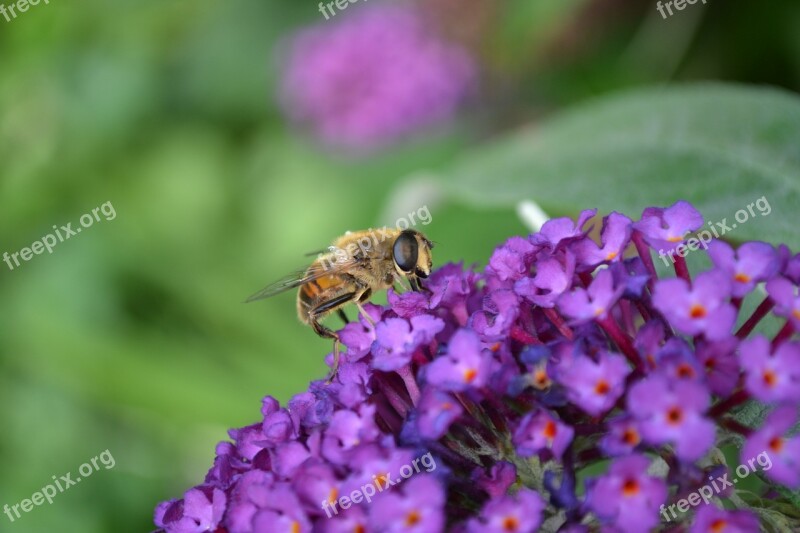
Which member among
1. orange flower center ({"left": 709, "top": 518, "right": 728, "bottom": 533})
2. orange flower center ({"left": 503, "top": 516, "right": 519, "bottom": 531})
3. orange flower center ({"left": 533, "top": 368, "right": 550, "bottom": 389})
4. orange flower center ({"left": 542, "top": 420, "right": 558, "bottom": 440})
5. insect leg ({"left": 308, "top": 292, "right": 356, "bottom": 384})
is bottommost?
orange flower center ({"left": 709, "top": 518, "right": 728, "bottom": 533})

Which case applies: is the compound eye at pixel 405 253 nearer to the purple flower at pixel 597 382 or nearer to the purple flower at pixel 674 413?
the purple flower at pixel 597 382

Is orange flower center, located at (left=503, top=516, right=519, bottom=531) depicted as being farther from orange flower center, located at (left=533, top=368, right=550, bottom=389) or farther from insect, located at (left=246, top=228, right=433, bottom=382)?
insect, located at (left=246, top=228, right=433, bottom=382)

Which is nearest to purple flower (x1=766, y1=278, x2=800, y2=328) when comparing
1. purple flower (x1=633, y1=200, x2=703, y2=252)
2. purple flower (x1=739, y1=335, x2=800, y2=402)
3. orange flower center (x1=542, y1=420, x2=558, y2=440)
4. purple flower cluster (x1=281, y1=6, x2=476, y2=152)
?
purple flower (x1=739, y1=335, x2=800, y2=402)

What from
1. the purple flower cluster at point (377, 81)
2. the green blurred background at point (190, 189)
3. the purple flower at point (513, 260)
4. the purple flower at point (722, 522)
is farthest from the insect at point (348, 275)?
the purple flower cluster at point (377, 81)

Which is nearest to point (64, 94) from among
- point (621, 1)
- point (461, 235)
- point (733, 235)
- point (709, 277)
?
point (461, 235)

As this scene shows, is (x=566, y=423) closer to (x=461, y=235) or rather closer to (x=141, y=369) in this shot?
(x=461, y=235)

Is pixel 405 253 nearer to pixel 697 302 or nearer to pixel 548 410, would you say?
pixel 548 410
